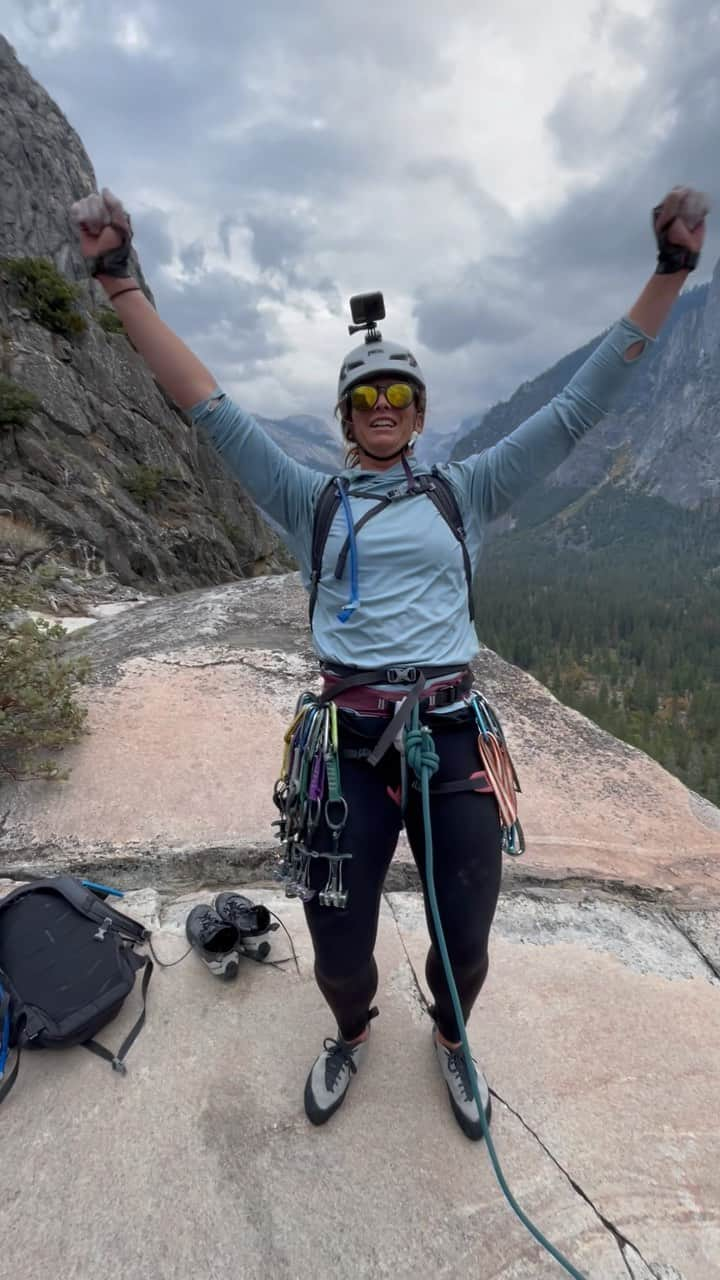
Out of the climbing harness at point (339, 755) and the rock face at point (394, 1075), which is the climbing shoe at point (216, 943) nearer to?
the rock face at point (394, 1075)

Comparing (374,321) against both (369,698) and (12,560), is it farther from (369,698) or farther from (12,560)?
(12,560)

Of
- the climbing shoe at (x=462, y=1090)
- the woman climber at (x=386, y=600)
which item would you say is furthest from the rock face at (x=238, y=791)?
the woman climber at (x=386, y=600)

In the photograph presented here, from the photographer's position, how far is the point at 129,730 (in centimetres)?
431

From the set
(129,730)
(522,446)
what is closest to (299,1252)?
(522,446)

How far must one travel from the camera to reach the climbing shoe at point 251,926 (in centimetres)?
252

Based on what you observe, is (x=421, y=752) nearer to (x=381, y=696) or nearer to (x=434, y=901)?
(x=381, y=696)

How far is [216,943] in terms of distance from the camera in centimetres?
247

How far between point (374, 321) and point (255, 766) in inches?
109

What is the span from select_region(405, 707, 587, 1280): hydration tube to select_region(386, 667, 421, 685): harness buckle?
0.09 metres

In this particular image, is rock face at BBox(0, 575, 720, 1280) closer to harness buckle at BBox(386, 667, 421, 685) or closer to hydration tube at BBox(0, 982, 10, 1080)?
Answer: hydration tube at BBox(0, 982, 10, 1080)

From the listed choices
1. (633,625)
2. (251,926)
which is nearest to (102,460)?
(251,926)

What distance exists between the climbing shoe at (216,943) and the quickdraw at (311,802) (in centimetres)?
76

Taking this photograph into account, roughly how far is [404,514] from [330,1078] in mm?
1792

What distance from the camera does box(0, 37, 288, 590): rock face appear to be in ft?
53.1
